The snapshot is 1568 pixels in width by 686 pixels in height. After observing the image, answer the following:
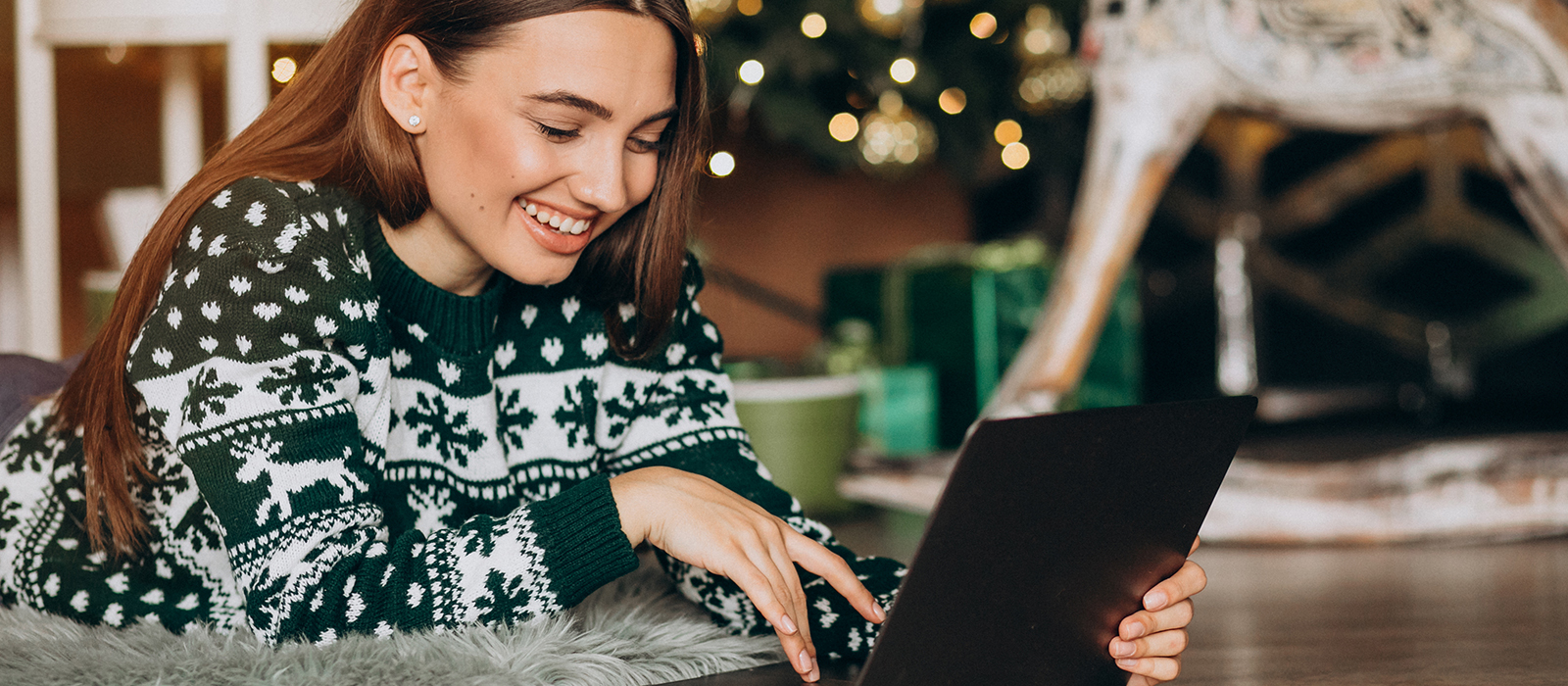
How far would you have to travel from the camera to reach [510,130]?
764 mm

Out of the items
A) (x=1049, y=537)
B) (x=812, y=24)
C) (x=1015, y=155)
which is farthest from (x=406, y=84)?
(x=1015, y=155)

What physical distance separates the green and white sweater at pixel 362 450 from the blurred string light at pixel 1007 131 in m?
1.26

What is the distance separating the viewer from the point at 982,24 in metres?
2.05

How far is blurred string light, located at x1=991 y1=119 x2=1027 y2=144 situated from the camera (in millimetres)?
2164

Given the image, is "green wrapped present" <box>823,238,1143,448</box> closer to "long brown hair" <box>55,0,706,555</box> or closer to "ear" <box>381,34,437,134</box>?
"long brown hair" <box>55,0,706,555</box>

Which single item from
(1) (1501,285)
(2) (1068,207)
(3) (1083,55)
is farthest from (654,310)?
(1) (1501,285)

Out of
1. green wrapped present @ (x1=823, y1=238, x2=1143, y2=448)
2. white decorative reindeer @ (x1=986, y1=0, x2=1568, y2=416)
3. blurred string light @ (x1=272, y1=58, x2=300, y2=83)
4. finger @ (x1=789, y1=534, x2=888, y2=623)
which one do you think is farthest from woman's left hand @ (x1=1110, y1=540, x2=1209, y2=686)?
blurred string light @ (x1=272, y1=58, x2=300, y2=83)

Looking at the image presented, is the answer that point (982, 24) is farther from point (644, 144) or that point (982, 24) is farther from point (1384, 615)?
point (644, 144)

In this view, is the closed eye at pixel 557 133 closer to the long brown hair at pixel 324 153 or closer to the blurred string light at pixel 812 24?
the long brown hair at pixel 324 153

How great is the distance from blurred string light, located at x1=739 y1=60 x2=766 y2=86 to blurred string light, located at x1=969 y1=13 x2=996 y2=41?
428 mm

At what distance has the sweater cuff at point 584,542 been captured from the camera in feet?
2.29

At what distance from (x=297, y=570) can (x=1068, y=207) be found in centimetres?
239

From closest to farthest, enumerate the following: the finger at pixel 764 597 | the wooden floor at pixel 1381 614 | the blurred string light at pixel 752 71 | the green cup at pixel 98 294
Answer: the finger at pixel 764 597
the wooden floor at pixel 1381 614
the green cup at pixel 98 294
the blurred string light at pixel 752 71

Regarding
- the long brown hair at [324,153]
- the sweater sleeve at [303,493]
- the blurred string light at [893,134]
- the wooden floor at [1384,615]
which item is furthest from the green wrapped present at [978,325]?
the sweater sleeve at [303,493]
